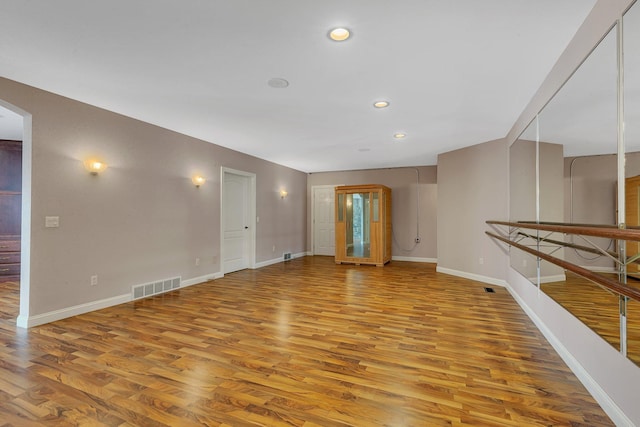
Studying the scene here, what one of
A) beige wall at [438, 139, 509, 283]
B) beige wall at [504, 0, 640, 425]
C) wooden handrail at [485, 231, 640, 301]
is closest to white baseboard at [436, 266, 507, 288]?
beige wall at [438, 139, 509, 283]

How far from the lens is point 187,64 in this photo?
262 cm

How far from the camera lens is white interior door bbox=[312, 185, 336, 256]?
344 inches

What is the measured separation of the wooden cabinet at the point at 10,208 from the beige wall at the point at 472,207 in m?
7.97

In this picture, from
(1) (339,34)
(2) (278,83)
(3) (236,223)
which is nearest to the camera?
(1) (339,34)

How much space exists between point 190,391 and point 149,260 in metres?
2.89

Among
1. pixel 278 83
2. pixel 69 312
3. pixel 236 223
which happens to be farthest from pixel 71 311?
pixel 278 83

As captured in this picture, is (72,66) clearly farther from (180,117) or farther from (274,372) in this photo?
(274,372)

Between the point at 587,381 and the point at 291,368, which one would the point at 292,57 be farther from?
the point at 587,381

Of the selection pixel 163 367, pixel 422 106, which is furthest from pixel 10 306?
pixel 422 106

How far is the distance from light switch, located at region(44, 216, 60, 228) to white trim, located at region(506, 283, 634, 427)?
4.93 m

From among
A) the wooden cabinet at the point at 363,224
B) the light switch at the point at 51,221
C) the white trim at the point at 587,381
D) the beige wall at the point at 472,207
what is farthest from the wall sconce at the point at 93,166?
the beige wall at the point at 472,207

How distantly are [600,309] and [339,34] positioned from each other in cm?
255

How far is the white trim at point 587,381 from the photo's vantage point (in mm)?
1644

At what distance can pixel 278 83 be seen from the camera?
2982mm
